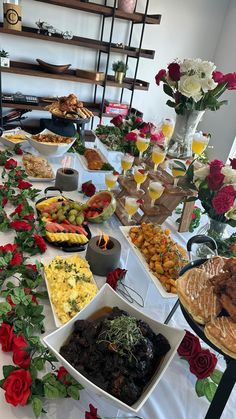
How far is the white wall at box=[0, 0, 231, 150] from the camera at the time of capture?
9.46 feet

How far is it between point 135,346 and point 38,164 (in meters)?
1.14

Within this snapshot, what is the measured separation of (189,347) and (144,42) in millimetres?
3318

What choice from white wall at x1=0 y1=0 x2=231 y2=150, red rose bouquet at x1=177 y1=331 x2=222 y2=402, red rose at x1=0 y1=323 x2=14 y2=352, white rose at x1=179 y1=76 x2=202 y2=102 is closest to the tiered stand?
white rose at x1=179 y1=76 x2=202 y2=102

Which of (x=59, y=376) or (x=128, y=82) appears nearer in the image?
(x=59, y=376)

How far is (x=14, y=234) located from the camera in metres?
1.10

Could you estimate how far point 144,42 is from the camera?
10.8 ft

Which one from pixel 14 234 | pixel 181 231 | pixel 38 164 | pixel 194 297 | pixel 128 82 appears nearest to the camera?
pixel 194 297

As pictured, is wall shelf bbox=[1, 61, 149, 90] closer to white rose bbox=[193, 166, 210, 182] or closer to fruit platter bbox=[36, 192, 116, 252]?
fruit platter bbox=[36, 192, 116, 252]

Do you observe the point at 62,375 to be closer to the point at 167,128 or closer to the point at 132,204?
the point at 132,204

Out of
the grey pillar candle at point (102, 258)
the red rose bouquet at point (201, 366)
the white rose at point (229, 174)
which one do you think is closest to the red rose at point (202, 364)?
the red rose bouquet at point (201, 366)

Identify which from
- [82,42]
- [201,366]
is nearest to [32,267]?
[201,366]

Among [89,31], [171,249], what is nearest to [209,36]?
[89,31]

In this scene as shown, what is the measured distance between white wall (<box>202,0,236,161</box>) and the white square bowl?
9.77ft

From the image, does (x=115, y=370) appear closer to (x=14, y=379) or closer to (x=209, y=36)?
(x=14, y=379)
